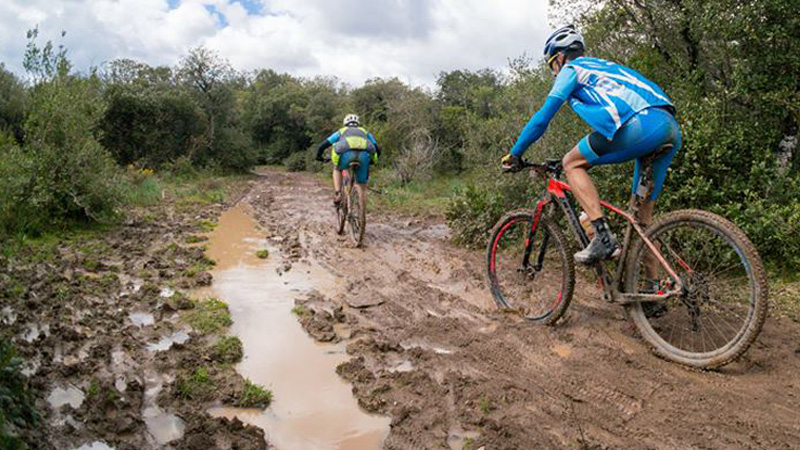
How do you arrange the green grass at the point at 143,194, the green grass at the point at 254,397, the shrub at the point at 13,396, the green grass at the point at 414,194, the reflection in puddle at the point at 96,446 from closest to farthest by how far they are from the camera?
the shrub at the point at 13,396
the reflection in puddle at the point at 96,446
the green grass at the point at 254,397
the green grass at the point at 143,194
the green grass at the point at 414,194

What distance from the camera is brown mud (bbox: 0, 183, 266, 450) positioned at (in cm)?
301

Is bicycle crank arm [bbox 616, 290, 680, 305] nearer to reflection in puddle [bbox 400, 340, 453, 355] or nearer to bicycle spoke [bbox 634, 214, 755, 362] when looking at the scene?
bicycle spoke [bbox 634, 214, 755, 362]

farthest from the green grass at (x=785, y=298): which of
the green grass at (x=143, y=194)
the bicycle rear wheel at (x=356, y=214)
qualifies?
the green grass at (x=143, y=194)

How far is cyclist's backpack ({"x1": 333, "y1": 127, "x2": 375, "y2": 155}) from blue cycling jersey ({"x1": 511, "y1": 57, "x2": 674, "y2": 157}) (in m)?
4.88

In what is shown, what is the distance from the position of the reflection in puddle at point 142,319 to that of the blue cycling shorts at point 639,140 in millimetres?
4064

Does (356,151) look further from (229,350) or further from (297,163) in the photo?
(297,163)

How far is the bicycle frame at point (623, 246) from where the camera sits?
3.79 meters

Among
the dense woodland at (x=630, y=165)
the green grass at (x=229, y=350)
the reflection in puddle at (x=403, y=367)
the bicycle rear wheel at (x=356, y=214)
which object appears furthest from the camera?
the bicycle rear wheel at (x=356, y=214)

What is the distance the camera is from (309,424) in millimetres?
3275

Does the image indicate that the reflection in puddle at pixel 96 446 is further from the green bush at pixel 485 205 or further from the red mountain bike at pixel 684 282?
the green bush at pixel 485 205

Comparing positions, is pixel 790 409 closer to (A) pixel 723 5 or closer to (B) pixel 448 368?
(B) pixel 448 368

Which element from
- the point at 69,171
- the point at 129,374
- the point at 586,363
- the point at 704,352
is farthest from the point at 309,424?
the point at 69,171

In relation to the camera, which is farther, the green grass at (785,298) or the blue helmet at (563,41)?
the green grass at (785,298)

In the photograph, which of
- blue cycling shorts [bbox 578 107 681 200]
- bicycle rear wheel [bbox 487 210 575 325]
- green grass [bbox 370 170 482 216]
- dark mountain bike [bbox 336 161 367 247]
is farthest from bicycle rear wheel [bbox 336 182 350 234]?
blue cycling shorts [bbox 578 107 681 200]
